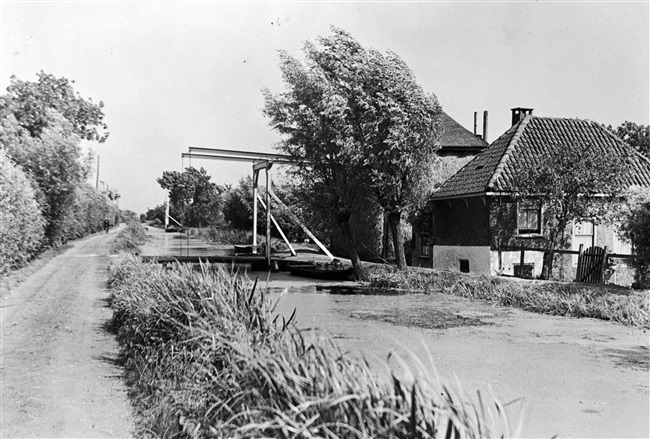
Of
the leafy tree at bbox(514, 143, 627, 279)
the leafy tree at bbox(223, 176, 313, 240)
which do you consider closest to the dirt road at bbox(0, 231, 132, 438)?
the leafy tree at bbox(514, 143, 627, 279)

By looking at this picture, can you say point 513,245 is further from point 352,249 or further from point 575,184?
point 352,249

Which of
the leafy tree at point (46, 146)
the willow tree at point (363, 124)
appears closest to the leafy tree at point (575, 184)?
the willow tree at point (363, 124)

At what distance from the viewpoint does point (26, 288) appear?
1844cm

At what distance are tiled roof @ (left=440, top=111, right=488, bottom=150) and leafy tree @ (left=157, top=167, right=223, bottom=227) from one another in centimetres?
3351

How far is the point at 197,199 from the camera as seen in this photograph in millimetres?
76500

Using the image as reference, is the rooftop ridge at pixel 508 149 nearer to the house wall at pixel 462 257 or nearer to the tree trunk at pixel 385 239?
the house wall at pixel 462 257

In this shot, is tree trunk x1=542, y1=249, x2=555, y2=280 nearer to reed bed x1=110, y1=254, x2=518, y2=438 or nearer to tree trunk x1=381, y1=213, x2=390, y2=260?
tree trunk x1=381, y1=213, x2=390, y2=260

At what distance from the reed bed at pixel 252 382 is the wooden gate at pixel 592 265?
42.8ft

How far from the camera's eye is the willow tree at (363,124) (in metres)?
23.6

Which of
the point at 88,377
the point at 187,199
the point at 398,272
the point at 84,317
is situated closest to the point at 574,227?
the point at 398,272

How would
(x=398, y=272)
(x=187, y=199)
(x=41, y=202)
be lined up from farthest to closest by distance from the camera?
1. (x=187, y=199)
2. (x=41, y=202)
3. (x=398, y=272)

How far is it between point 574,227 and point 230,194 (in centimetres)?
3677

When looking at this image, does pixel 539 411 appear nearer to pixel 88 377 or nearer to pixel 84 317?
pixel 88 377

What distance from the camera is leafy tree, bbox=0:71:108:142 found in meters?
32.8
